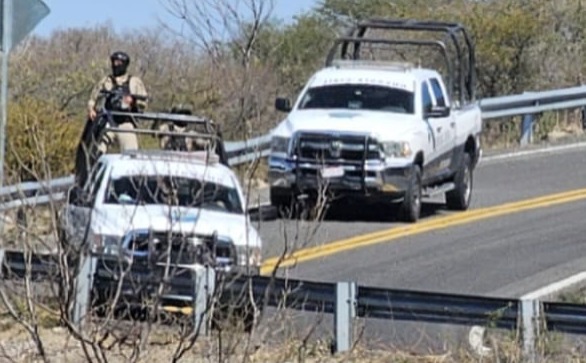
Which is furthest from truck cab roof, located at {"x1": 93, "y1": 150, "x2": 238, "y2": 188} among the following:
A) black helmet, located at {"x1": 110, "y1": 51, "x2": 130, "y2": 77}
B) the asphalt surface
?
black helmet, located at {"x1": 110, "y1": 51, "x2": 130, "y2": 77}

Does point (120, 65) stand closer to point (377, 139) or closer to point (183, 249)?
point (377, 139)

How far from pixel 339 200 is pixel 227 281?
10254 millimetres

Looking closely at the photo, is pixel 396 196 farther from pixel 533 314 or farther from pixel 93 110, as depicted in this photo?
pixel 533 314

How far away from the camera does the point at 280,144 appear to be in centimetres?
2088

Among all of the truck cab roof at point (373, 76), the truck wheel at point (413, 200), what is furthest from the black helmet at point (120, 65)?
the truck wheel at point (413, 200)

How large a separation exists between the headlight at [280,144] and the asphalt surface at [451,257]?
0.89 metres

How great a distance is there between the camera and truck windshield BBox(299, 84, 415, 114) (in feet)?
71.1

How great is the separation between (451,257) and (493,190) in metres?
5.95

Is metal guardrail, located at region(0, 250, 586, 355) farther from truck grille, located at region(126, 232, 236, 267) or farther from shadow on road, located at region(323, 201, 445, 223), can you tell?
shadow on road, located at region(323, 201, 445, 223)

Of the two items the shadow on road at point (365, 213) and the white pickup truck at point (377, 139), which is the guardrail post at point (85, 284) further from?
the shadow on road at point (365, 213)

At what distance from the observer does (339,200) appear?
70.1 feet

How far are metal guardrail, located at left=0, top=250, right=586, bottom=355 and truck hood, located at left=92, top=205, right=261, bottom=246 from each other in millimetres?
942

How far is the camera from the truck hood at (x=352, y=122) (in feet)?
68.0

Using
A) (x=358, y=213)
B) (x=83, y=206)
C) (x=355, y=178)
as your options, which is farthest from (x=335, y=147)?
(x=83, y=206)
